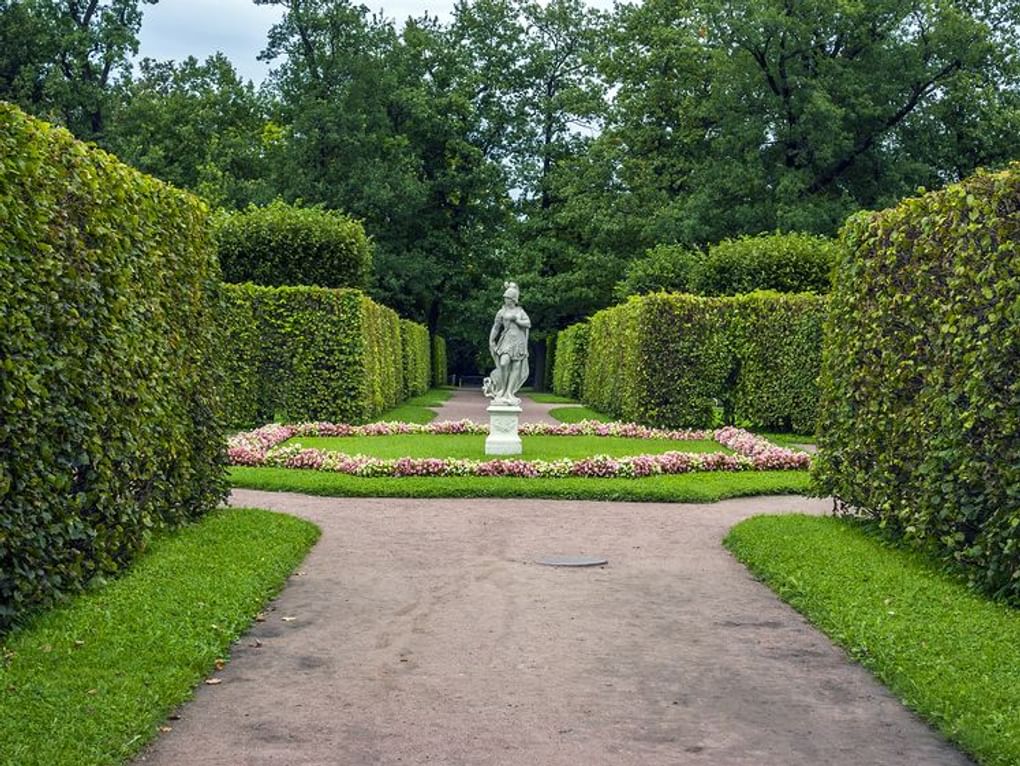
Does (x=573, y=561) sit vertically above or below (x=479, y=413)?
below

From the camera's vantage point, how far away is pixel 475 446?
19.0m

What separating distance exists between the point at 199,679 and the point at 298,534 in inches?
179

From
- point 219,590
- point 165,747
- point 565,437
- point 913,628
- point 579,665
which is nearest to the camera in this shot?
point 165,747

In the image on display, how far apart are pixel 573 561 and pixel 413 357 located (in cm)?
2981

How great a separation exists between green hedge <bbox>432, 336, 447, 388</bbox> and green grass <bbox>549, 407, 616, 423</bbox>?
2450 cm

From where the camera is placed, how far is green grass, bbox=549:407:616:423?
28.3 metres

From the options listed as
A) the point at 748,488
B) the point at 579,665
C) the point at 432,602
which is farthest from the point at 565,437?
the point at 579,665

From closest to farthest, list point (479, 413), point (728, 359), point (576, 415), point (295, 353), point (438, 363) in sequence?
1. point (295, 353)
2. point (728, 359)
3. point (576, 415)
4. point (479, 413)
5. point (438, 363)

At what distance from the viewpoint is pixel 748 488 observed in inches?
566

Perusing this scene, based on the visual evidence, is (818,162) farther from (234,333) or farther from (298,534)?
(298,534)

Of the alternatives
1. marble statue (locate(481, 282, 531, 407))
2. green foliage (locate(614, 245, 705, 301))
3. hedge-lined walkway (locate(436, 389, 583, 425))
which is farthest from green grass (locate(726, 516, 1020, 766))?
green foliage (locate(614, 245, 705, 301))

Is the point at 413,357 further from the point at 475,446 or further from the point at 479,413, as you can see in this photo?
the point at 475,446

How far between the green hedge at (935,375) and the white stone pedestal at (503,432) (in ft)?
22.9

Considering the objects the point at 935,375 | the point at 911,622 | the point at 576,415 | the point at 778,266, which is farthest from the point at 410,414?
the point at 911,622
